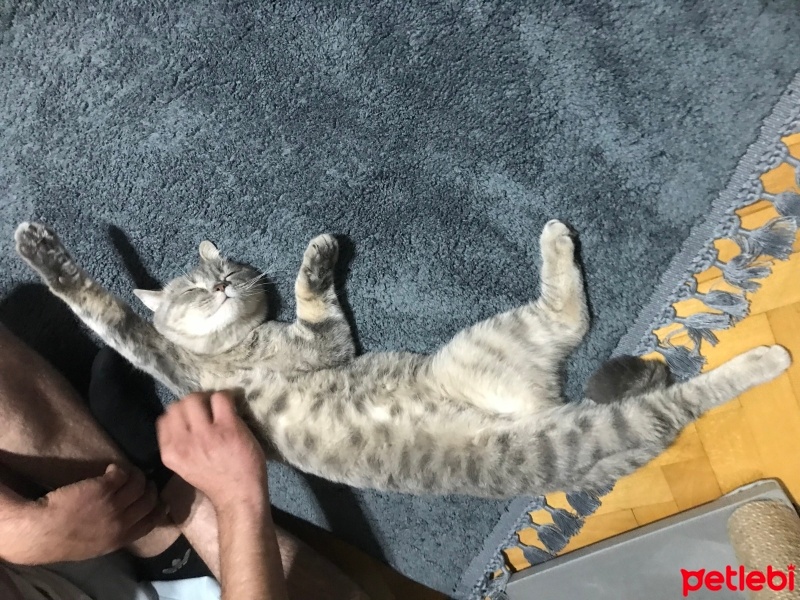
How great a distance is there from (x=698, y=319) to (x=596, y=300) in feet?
0.63

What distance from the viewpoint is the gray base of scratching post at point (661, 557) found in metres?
1.12

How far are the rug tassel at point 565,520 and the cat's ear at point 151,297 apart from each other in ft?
3.12

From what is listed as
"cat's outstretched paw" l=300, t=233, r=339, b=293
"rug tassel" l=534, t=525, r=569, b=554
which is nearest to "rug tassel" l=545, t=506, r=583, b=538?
"rug tassel" l=534, t=525, r=569, b=554

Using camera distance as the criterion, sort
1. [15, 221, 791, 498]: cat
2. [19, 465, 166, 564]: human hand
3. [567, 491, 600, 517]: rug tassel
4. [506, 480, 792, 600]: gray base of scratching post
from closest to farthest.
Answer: [19, 465, 166, 564]: human hand
[15, 221, 791, 498]: cat
[506, 480, 792, 600]: gray base of scratching post
[567, 491, 600, 517]: rug tassel

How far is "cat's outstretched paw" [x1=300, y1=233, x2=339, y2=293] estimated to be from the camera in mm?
1167

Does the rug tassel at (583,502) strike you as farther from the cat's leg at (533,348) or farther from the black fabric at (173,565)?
the black fabric at (173,565)

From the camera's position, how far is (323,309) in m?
1.20

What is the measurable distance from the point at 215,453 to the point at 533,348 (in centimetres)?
62

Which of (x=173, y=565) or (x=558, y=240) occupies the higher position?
(x=558, y=240)

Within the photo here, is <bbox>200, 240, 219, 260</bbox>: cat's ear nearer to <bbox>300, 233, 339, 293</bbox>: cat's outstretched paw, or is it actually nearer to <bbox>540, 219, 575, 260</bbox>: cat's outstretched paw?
<bbox>300, 233, 339, 293</bbox>: cat's outstretched paw

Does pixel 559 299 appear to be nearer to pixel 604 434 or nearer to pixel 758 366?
pixel 604 434

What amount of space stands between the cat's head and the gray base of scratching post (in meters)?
0.86

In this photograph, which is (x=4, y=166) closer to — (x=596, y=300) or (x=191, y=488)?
(x=191, y=488)

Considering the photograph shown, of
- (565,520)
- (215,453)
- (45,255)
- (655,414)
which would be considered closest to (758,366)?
(655,414)
